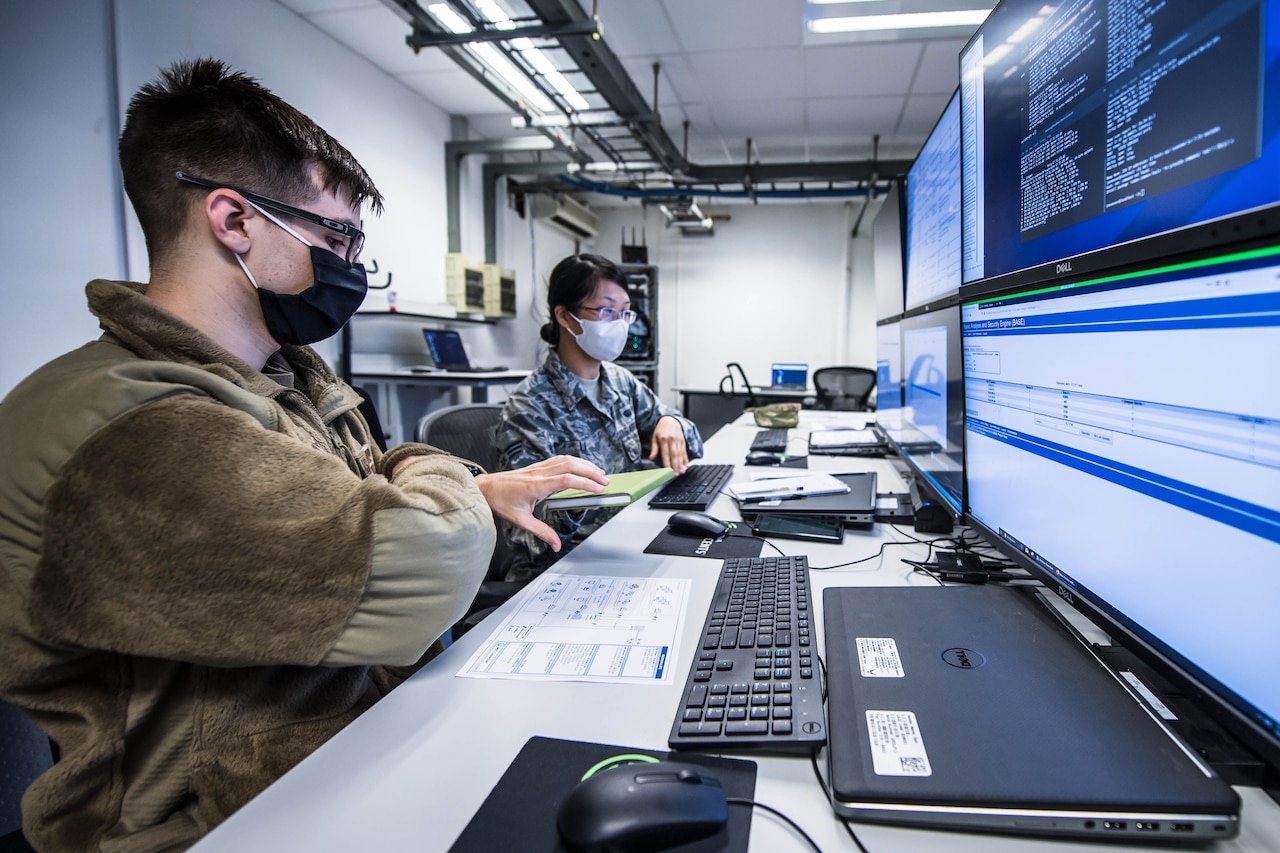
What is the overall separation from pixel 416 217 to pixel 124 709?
4110 millimetres

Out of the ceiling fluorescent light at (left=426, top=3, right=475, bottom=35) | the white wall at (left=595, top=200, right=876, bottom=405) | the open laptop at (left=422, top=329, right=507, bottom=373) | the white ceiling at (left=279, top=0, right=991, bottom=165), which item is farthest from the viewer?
the white wall at (left=595, top=200, right=876, bottom=405)

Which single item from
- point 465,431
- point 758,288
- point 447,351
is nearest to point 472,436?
point 465,431

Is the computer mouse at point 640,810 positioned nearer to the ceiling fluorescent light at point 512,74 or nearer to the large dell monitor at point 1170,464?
the large dell monitor at point 1170,464

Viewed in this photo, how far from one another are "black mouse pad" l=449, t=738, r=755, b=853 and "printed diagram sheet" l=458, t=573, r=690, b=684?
0.13 meters

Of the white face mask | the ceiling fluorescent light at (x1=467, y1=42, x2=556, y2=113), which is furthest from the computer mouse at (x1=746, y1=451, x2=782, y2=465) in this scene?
the ceiling fluorescent light at (x1=467, y1=42, x2=556, y2=113)

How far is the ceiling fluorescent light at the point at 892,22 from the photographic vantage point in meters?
2.11

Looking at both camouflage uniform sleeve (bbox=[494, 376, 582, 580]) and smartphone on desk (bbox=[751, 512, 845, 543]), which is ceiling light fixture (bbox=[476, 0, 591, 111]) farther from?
smartphone on desk (bbox=[751, 512, 845, 543])

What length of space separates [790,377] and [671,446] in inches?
176

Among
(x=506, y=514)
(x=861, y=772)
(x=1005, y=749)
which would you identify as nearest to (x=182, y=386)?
(x=506, y=514)

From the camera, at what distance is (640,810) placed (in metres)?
0.43

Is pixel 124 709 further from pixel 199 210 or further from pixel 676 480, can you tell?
pixel 676 480

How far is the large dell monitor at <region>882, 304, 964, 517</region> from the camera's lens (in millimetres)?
1036

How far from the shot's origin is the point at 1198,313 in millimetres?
452

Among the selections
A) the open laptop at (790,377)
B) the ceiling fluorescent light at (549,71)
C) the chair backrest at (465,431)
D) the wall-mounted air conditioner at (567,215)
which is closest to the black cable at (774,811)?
the chair backrest at (465,431)
